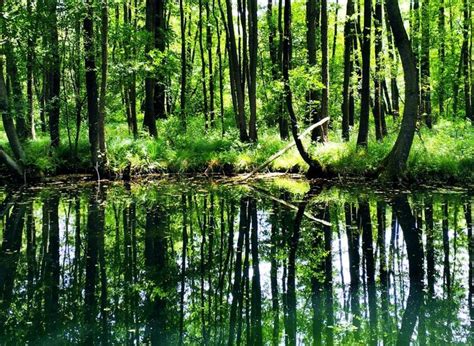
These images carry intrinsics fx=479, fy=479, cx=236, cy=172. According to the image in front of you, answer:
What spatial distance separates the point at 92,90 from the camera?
607 inches

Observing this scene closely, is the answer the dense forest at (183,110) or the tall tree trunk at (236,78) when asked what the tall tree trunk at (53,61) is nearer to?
the dense forest at (183,110)

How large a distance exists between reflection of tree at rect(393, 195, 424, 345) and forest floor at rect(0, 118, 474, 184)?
303 cm

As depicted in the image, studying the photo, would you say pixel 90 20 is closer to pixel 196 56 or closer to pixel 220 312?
pixel 220 312

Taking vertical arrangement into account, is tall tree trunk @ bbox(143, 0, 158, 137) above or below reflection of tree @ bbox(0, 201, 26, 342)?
above

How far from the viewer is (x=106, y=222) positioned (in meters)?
9.91

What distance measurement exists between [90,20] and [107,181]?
5.13 metres

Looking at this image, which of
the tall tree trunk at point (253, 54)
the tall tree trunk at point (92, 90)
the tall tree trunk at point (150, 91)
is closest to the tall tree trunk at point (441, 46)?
the tall tree trunk at point (253, 54)

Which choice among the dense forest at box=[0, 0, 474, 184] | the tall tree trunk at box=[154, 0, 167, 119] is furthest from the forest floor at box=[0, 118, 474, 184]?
the tall tree trunk at box=[154, 0, 167, 119]

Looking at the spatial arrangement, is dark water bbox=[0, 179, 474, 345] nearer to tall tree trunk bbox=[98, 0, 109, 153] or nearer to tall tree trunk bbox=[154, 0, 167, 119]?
tall tree trunk bbox=[98, 0, 109, 153]

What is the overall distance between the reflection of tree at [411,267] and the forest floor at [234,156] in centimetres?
303

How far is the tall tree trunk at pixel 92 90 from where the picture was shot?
15.1 metres

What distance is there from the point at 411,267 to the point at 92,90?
12.0 metres

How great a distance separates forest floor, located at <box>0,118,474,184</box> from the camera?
13492 millimetres

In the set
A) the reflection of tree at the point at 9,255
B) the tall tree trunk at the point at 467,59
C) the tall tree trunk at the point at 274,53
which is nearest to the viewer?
the reflection of tree at the point at 9,255
